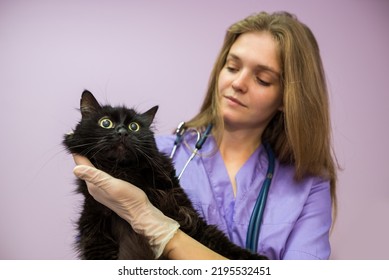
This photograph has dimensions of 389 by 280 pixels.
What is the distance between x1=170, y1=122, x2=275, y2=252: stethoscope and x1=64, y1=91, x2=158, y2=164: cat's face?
22cm

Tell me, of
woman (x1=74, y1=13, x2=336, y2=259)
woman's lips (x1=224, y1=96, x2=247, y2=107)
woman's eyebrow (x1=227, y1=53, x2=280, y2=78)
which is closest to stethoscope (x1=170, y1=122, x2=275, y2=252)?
woman (x1=74, y1=13, x2=336, y2=259)

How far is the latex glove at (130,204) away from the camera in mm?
831

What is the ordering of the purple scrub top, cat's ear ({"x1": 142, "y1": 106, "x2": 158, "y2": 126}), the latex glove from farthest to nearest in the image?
the purple scrub top → cat's ear ({"x1": 142, "y1": 106, "x2": 158, "y2": 126}) → the latex glove

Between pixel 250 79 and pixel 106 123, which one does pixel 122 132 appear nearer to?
pixel 106 123

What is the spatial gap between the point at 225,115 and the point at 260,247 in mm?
408

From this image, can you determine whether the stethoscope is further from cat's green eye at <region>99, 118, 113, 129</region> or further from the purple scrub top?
cat's green eye at <region>99, 118, 113, 129</region>

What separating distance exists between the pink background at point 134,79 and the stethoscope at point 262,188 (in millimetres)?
109

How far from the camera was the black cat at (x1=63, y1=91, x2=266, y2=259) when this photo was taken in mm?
856

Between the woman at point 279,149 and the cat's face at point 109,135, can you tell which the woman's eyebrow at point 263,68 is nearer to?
the woman at point 279,149

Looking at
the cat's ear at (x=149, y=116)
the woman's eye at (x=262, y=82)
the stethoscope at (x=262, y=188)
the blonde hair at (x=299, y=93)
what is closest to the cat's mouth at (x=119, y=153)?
the cat's ear at (x=149, y=116)

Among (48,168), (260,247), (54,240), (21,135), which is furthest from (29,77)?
(260,247)

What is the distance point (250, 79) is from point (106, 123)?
0.46 metres

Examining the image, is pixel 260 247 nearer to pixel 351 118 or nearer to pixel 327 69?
pixel 351 118
